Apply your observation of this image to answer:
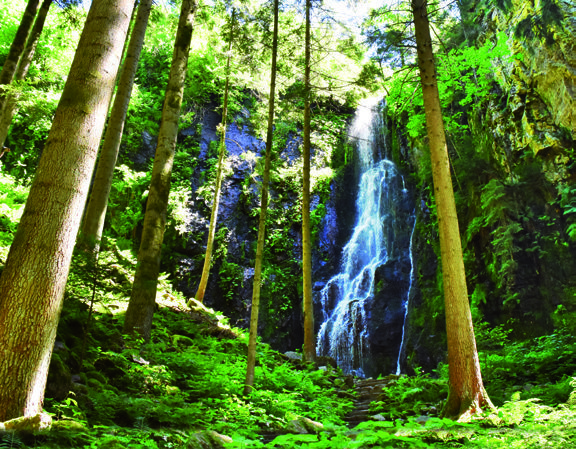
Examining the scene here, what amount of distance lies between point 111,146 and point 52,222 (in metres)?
5.21

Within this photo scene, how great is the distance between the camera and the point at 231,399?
4934 mm

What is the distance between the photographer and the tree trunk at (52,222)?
2.37 metres

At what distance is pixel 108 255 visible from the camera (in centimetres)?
418

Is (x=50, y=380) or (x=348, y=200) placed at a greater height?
(x=348, y=200)

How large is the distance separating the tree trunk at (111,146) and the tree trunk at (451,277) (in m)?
5.60

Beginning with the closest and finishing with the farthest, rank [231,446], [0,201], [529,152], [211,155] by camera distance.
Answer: [231,446]
[0,201]
[529,152]
[211,155]

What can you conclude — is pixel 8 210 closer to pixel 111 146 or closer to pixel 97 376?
pixel 111 146

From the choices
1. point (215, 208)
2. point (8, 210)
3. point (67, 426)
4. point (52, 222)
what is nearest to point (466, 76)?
point (215, 208)

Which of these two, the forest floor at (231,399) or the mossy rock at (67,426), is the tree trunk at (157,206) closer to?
the forest floor at (231,399)

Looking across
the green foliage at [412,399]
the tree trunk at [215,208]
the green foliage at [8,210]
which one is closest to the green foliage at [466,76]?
the tree trunk at [215,208]

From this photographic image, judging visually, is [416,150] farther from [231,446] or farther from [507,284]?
[231,446]

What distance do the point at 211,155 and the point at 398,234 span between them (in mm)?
9488

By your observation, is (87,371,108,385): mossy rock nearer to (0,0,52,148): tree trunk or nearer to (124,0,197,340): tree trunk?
(124,0,197,340): tree trunk

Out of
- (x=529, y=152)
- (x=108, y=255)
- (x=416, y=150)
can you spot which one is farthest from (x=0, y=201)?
(x=416, y=150)
